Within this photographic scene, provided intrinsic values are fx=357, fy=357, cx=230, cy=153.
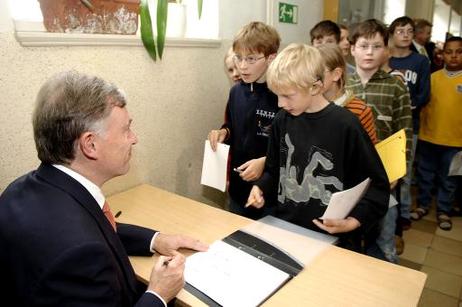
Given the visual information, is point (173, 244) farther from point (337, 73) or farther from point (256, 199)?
point (337, 73)

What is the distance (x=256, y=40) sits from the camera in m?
1.66

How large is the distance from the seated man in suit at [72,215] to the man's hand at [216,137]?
0.80 m

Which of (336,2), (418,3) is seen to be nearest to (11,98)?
(336,2)

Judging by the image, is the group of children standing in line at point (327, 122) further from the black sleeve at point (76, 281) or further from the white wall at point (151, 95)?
the black sleeve at point (76, 281)

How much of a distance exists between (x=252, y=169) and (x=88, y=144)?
2.80ft

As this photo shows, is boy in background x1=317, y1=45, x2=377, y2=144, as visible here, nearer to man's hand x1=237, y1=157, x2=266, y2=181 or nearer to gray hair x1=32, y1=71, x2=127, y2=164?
man's hand x1=237, y1=157, x2=266, y2=181

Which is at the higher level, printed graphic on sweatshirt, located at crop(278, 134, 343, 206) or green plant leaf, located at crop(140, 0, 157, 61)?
green plant leaf, located at crop(140, 0, 157, 61)

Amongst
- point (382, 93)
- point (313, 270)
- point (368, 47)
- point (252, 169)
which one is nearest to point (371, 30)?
point (368, 47)

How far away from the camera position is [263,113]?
174 centimetres

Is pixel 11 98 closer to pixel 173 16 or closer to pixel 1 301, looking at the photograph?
pixel 1 301

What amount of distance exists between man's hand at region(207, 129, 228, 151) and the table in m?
0.34

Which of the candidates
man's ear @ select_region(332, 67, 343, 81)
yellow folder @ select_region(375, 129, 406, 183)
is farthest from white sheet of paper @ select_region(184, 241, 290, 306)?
man's ear @ select_region(332, 67, 343, 81)

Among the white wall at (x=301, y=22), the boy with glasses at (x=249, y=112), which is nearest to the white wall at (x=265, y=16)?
the white wall at (x=301, y=22)

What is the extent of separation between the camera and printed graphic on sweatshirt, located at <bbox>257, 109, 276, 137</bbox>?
5.66 ft
